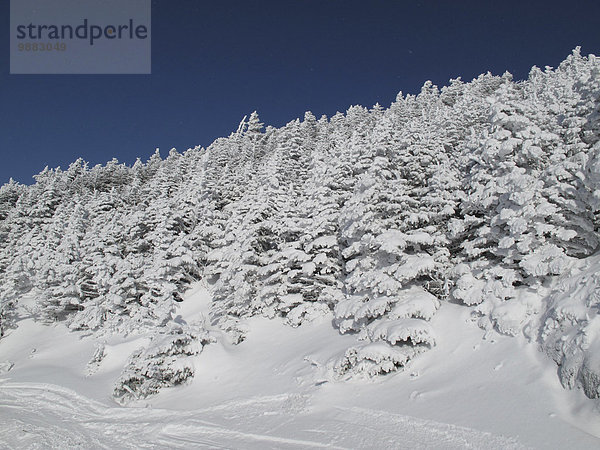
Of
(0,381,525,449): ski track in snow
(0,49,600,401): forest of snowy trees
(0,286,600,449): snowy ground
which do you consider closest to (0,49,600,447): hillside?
(0,49,600,401): forest of snowy trees

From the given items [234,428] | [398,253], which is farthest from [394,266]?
[234,428]

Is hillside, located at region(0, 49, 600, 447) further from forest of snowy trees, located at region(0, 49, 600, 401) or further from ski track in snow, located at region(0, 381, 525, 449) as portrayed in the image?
ski track in snow, located at region(0, 381, 525, 449)

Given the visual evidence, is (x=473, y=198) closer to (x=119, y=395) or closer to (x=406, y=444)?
(x=406, y=444)

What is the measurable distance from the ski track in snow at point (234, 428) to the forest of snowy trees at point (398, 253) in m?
2.24

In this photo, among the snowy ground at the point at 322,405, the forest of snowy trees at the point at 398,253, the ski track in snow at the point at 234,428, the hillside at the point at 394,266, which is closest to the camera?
the snowy ground at the point at 322,405

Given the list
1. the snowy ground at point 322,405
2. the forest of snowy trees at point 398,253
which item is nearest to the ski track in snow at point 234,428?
the snowy ground at point 322,405

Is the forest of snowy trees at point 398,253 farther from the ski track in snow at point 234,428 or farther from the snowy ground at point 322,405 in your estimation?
the ski track in snow at point 234,428

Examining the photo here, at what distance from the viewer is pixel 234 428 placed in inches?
499

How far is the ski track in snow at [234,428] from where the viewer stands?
32.6 ft

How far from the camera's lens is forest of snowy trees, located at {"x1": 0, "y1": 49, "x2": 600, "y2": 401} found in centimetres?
1377

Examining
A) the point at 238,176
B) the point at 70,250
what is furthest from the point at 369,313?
the point at 70,250

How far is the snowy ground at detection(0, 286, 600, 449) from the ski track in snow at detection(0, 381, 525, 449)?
0.14ft

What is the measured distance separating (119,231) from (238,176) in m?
14.5

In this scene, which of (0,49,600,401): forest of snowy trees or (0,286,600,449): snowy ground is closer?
(0,286,600,449): snowy ground
